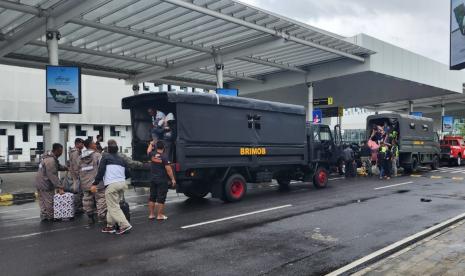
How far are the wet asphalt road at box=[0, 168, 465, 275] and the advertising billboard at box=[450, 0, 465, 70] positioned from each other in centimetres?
306

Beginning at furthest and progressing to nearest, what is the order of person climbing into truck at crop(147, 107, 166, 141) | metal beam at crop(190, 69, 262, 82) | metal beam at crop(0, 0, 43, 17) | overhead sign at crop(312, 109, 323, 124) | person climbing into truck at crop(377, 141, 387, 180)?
overhead sign at crop(312, 109, 323, 124)
metal beam at crop(190, 69, 262, 82)
person climbing into truck at crop(377, 141, 387, 180)
metal beam at crop(0, 0, 43, 17)
person climbing into truck at crop(147, 107, 166, 141)

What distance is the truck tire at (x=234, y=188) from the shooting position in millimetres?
11609

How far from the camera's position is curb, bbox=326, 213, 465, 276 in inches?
221

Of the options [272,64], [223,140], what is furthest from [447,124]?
[223,140]

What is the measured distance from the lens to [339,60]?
2272cm

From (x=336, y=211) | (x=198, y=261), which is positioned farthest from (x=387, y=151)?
(x=198, y=261)

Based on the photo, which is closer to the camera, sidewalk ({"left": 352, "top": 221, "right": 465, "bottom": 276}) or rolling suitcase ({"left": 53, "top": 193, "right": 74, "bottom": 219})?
sidewalk ({"left": 352, "top": 221, "right": 465, "bottom": 276})

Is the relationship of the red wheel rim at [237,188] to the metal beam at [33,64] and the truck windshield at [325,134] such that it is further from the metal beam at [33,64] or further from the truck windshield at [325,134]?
the metal beam at [33,64]

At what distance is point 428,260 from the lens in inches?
231

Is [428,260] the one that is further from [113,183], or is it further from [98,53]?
[98,53]

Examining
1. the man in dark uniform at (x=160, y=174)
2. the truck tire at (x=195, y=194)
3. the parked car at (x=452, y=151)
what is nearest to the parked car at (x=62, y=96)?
the truck tire at (x=195, y=194)

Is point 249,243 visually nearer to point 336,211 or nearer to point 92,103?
point 336,211

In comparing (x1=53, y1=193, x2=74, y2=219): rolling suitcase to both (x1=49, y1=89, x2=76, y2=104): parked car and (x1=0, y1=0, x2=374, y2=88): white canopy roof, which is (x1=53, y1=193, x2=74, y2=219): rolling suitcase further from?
(x1=49, y1=89, x2=76, y2=104): parked car

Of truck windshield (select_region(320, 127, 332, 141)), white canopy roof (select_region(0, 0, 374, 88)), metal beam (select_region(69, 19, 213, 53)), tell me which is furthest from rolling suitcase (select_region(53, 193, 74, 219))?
truck windshield (select_region(320, 127, 332, 141))
